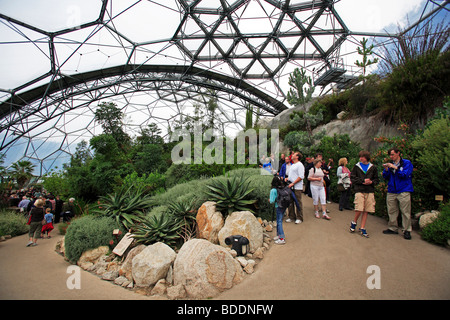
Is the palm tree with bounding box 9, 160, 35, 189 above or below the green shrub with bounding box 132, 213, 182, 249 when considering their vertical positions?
above

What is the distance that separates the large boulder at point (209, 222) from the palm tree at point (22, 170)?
24.3 m

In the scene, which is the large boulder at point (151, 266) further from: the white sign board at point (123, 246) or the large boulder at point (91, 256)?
the large boulder at point (91, 256)

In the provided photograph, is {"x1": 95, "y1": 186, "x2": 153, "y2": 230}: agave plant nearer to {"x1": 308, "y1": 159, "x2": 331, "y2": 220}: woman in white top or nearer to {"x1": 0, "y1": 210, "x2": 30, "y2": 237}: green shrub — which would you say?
{"x1": 0, "y1": 210, "x2": 30, "y2": 237}: green shrub

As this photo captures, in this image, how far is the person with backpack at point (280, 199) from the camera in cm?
455

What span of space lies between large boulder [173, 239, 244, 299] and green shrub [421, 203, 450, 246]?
13.5 ft

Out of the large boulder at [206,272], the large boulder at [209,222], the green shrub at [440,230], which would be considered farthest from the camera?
the large boulder at [209,222]

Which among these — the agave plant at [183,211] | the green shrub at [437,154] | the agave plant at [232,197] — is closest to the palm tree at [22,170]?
the agave plant at [183,211]

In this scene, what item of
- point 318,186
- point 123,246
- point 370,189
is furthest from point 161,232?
point 370,189

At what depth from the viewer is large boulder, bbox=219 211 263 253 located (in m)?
4.57

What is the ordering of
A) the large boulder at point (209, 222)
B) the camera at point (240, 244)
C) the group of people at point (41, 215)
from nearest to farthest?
the camera at point (240, 244) → the large boulder at point (209, 222) → the group of people at point (41, 215)

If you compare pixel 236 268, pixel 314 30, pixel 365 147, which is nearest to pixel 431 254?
pixel 236 268

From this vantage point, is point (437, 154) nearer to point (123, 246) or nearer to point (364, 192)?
point (364, 192)

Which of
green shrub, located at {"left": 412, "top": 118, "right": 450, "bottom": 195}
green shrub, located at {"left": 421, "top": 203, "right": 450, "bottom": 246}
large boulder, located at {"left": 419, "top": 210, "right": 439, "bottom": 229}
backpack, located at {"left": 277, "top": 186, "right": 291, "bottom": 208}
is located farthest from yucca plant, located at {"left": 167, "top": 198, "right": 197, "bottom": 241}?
green shrub, located at {"left": 412, "top": 118, "right": 450, "bottom": 195}

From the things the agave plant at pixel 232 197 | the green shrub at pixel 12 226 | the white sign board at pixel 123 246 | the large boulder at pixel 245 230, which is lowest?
the green shrub at pixel 12 226
